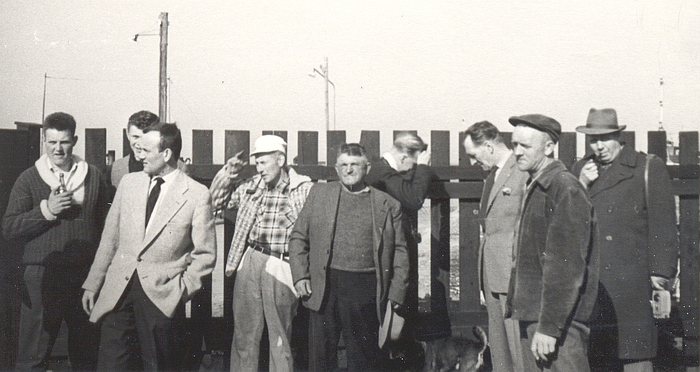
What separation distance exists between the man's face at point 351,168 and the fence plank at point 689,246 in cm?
283

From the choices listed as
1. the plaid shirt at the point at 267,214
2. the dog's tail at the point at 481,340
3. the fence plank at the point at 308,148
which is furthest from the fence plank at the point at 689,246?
the plaid shirt at the point at 267,214

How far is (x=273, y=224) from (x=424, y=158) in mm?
1385

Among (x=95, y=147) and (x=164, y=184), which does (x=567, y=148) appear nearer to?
(x=164, y=184)

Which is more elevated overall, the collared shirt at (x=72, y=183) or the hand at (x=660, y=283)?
the collared shirt at (x=72, y=183)

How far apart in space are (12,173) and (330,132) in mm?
2338

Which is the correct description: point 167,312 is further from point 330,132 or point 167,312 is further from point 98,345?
point 330,132

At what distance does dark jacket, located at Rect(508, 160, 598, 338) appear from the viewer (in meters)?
3.26

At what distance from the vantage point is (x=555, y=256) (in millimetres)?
3295

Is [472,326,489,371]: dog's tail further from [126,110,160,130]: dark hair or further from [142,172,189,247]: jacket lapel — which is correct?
[126,110,160,130]: dark hair

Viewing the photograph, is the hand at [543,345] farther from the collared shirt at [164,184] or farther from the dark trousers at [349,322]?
the collared shirt at [164,184]

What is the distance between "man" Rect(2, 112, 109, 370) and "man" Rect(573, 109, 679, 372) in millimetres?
3461

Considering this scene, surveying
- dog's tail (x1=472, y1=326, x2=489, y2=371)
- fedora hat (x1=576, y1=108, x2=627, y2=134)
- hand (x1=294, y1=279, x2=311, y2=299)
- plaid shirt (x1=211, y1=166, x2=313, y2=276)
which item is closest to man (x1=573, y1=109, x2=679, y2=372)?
fedora hat (x1=576, y1=108, x2=627, y2=134)

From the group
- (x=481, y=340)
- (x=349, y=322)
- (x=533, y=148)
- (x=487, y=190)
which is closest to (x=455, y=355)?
(x=481, y=340)

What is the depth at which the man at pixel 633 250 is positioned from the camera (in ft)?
14.3
